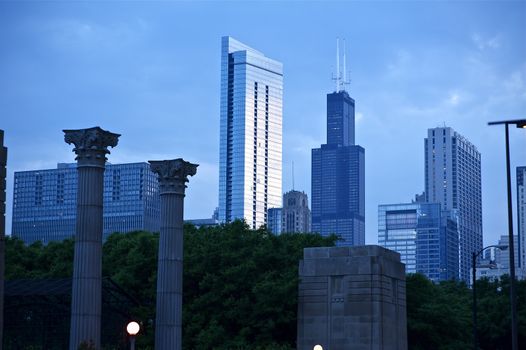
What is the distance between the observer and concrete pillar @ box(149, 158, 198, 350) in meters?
51.7

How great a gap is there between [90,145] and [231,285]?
23.2 meters

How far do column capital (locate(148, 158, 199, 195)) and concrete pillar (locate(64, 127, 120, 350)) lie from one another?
5609mm

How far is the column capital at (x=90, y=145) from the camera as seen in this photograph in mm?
47750

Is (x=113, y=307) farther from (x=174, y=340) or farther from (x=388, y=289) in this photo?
(x=388, y=289)

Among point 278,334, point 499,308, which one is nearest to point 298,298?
point 278,334

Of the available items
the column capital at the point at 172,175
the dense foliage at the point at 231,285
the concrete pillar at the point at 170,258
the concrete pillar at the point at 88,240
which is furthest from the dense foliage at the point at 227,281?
the concrete pillar at the point at 88,240

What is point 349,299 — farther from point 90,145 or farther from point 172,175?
point 90,145

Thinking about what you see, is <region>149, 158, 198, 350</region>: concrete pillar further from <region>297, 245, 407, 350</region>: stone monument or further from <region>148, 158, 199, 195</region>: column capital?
<region>297, 245, 407, 350</region>: stone monument

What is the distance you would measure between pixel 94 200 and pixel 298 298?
78.6ft

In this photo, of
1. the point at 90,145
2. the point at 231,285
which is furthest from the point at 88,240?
the point at 231,285

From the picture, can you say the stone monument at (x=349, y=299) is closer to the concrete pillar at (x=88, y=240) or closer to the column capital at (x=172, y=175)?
the column capital at (x=172, y=175)

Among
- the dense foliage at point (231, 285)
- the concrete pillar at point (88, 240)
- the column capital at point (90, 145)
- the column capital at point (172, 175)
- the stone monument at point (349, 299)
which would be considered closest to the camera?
the concrete pillar at point (88, 240)

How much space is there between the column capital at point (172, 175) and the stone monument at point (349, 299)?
52.8 feet

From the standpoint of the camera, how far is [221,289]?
228 feet
